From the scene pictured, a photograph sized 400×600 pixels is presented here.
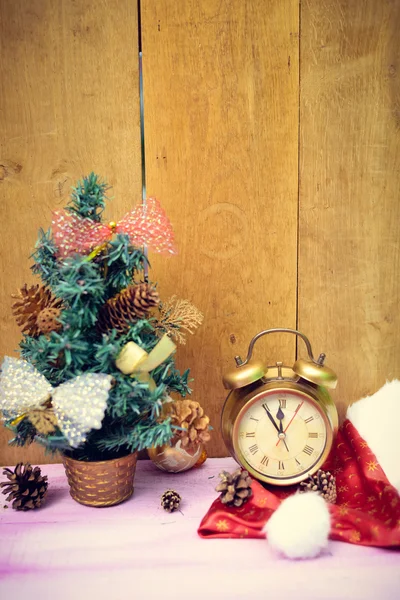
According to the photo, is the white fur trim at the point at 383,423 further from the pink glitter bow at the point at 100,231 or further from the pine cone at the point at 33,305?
the pine cone at the point at 33,305

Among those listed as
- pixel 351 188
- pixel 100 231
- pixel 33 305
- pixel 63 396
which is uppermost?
pixel 351 188

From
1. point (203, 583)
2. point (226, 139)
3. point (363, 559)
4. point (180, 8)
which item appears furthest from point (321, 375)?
point (180, 8)

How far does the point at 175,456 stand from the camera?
109cm

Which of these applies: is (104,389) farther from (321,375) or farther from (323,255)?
(323,255)

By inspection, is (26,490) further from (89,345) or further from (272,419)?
(272,419)

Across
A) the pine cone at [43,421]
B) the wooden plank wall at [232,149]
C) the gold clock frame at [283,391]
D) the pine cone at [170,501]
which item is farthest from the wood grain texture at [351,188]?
the pine cone at [43,421]

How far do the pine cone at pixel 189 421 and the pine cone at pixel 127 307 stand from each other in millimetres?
206

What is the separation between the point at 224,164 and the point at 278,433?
610 mm

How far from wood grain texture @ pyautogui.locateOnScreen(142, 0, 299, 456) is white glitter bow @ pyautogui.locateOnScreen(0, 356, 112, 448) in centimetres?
36

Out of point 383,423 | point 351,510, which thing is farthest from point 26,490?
point 383,423

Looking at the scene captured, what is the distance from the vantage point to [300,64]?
3.79ft

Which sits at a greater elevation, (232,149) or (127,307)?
(232,149)

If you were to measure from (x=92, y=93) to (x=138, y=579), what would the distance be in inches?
38.3

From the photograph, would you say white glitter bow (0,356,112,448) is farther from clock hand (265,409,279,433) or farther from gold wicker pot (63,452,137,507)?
clock hand (265,409,279,433)
